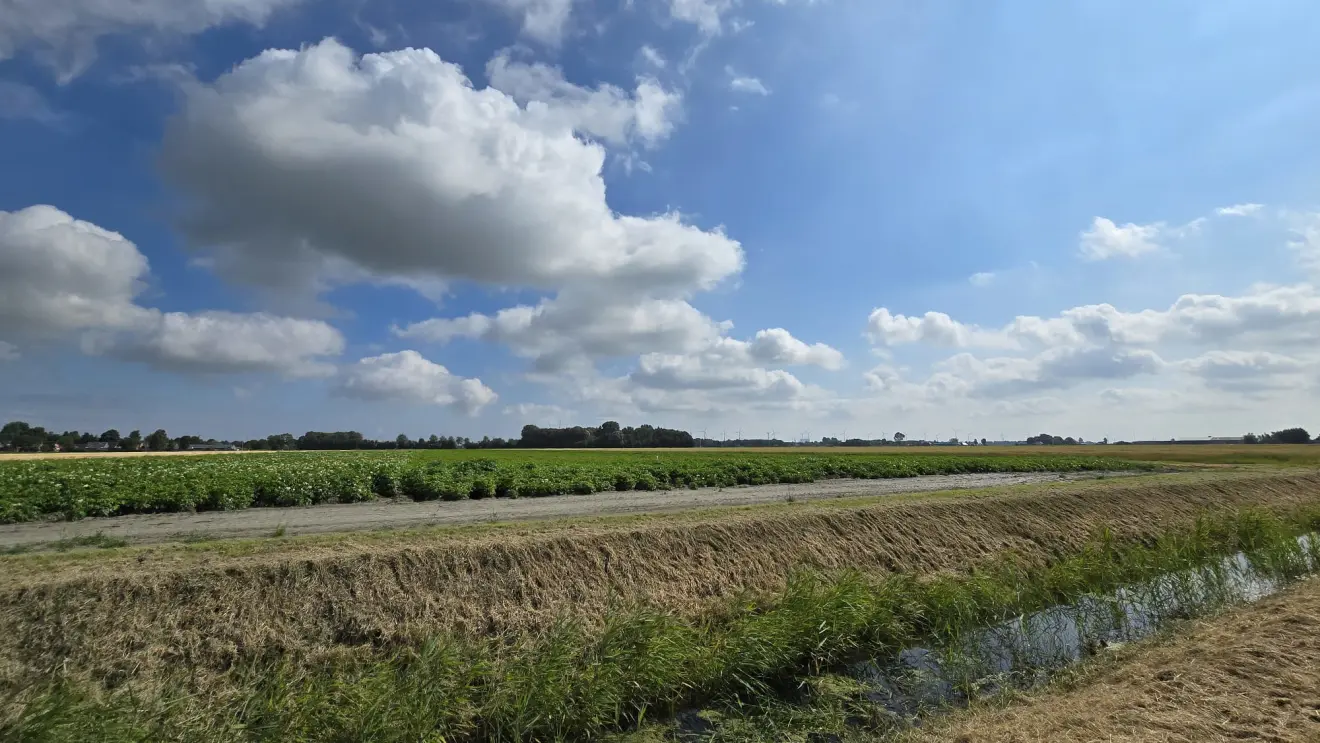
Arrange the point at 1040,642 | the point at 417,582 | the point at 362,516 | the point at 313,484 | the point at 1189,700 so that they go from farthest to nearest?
the point at 313,484 → the point at 362,516 → the point at 1040,642 → the point at 417,582 → the point at 1189,700

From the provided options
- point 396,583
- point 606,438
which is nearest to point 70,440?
point 606,438

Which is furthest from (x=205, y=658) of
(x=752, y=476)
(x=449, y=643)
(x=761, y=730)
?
(x=752, y=476)

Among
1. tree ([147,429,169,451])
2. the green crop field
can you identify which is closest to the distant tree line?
A: tree ([147,429,169,451])

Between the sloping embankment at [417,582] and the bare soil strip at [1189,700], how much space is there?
6241 millimetres

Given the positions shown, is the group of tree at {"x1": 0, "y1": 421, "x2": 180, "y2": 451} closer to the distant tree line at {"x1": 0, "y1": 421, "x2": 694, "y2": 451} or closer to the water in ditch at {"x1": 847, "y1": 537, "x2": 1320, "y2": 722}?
the distant tree line at {"x1": 0, "y1": 421, "x2": 694, "y2": 451}

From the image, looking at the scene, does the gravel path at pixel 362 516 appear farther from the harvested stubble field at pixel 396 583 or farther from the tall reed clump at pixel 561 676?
the tall reed clump at pixel 561 676

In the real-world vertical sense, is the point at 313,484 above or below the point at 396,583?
above

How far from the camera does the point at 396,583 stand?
11.0 metres

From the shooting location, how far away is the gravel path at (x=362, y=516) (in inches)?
669

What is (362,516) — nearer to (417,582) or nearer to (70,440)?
(417,582)

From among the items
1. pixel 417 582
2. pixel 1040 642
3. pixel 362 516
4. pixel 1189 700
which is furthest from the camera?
pixel 362 516

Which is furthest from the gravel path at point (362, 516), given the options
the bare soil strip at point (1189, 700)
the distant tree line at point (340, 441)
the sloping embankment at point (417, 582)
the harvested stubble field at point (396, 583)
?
the distant tree line at point (340, 441)

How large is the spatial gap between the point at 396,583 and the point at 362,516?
39.6 feet

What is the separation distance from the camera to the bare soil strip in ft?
22.2
